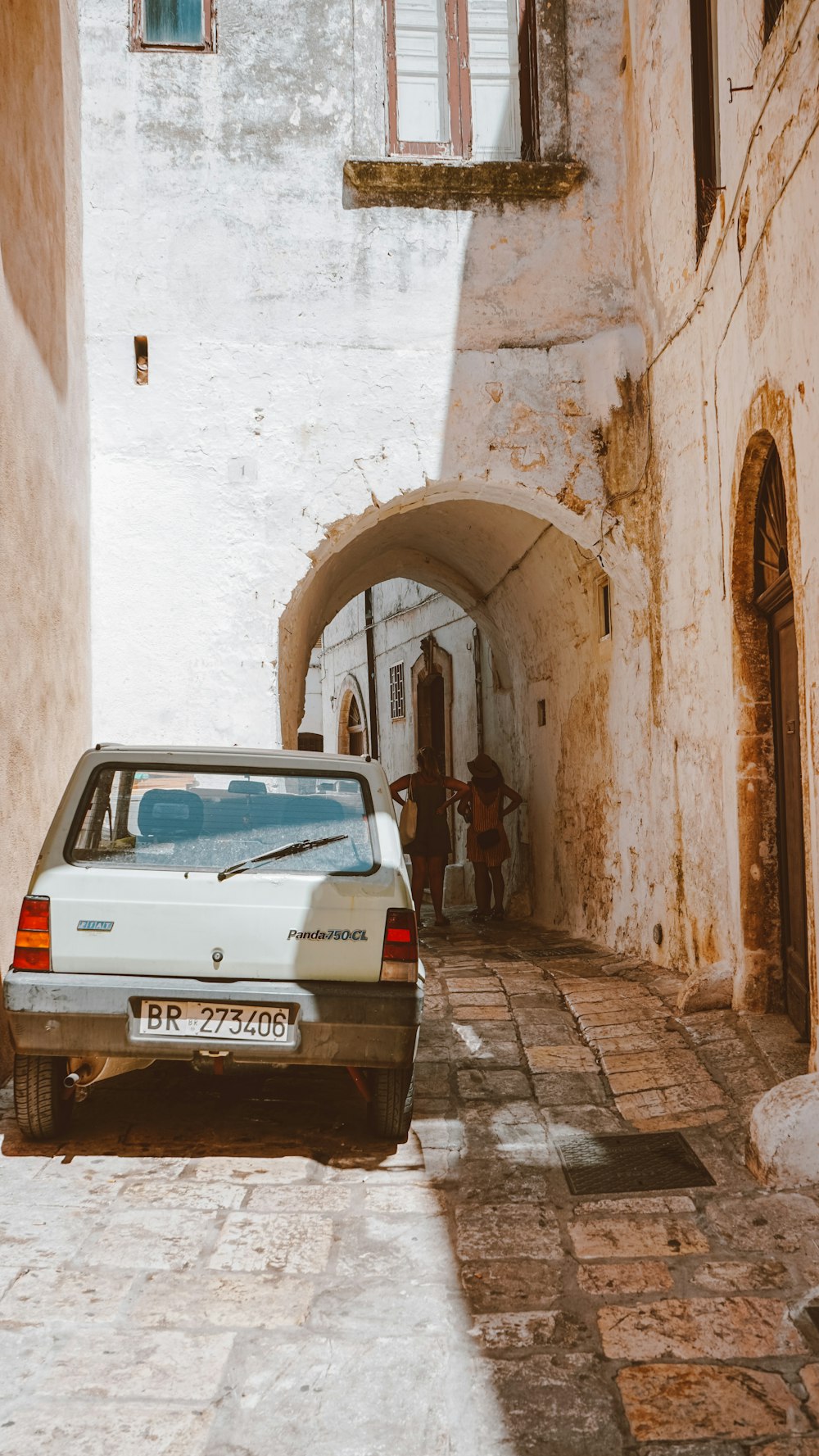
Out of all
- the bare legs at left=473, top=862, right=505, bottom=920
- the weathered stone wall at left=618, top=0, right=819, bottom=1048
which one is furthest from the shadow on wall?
the bare legs at left=473, top=862, right=505, bottom=920

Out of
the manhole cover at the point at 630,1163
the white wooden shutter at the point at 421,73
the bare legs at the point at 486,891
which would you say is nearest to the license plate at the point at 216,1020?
the manhole cover at the point at 630,1163

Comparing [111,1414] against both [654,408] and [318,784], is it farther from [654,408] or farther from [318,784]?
[654,408]

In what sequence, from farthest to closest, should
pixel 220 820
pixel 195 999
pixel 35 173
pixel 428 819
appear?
pixel 428 819
pixel 35 173
pixel 220 820
pixel 195 999

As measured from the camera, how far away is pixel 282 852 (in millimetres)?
4641

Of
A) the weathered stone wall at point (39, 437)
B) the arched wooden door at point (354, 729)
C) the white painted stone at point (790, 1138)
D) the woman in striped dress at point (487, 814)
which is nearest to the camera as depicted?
the white painted stone at point (790, 1138)

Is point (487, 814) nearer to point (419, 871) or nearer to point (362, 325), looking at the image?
point (419, 871)

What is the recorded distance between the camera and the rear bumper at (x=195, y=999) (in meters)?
4.33

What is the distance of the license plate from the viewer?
4352 mm

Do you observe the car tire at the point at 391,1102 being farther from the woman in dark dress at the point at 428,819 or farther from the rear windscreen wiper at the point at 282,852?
the woman in dark dress at the point at 428,819

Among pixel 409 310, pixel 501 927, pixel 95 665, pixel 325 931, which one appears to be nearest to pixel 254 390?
pixel 409 310

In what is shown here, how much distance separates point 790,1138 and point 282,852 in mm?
2079

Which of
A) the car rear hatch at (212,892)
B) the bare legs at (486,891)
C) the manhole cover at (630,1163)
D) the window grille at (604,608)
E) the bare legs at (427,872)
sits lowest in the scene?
the bare legs at (486,891)

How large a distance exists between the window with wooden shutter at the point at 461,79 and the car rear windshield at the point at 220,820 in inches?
237

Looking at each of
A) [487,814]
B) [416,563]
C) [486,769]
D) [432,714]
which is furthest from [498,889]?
[432,714]
